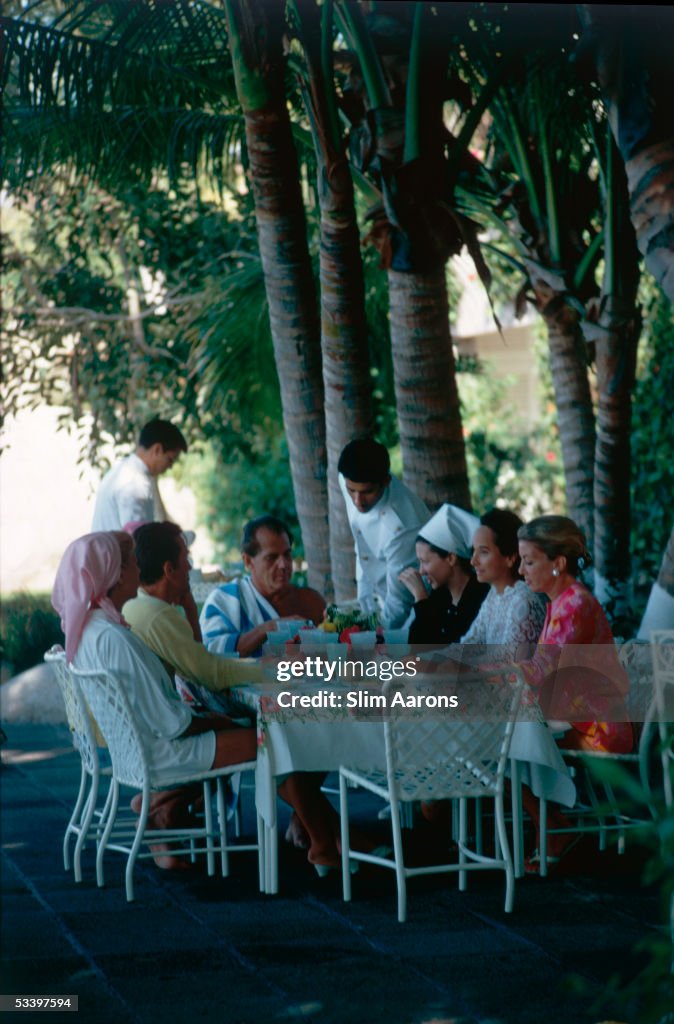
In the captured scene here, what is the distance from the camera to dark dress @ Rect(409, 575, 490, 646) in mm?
4895

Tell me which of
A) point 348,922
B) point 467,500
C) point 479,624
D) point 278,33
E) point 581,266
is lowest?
point 348,922

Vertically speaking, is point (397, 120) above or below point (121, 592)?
above

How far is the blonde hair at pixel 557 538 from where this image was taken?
468 cm

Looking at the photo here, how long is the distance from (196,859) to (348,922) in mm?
1037

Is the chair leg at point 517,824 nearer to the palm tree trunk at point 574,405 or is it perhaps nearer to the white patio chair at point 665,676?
the white patio chair at point 665,676

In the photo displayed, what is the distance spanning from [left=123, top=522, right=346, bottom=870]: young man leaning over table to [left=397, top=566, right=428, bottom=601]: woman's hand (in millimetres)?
727

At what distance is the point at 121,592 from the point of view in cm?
473

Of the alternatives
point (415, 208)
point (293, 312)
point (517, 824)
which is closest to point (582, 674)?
point (517, 824)

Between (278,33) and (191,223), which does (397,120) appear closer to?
(278,33)

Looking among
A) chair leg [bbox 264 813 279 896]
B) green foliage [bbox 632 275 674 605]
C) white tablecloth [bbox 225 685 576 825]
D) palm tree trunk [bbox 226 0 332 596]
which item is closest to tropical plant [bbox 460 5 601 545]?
green foliage [bbox 632 275 674 605]

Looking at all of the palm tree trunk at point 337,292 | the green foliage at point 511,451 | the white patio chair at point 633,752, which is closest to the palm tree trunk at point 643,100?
→ the white patio chair at point 633,752

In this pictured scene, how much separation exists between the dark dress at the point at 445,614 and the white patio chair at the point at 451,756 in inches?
25.9

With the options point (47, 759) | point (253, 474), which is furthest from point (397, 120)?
point (253, 474)

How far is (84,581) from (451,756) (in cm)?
136
